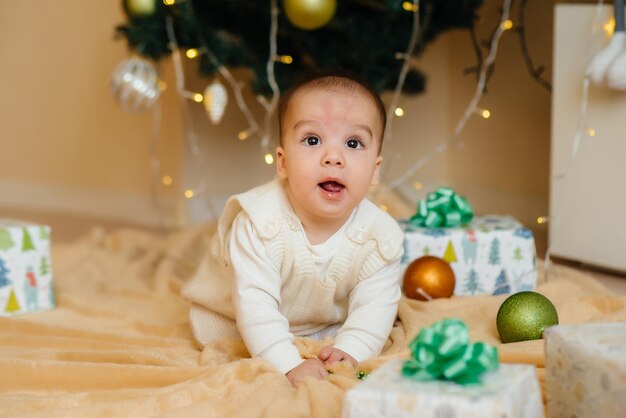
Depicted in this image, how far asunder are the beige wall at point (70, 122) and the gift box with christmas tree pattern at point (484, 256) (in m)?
1.40

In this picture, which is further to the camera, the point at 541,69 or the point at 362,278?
the point at 541,69

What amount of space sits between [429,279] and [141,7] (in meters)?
1.16

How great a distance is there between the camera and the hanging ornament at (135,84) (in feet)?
7.78

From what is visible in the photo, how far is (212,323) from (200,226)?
109 cm

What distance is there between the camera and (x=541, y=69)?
261 cm

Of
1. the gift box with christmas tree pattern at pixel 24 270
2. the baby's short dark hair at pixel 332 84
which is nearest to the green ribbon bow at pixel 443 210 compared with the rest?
the baby's short dark hair at pixel 332 84

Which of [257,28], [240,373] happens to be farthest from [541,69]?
[240,373]

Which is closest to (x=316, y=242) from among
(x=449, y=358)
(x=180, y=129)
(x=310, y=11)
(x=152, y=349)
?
(x=152, y=349)

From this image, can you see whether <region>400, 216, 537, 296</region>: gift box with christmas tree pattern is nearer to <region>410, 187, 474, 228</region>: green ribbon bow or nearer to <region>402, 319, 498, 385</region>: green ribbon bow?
<region>410, 187, 474, 228</region>: green ribbon bow

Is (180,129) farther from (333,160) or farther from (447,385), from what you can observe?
(447,385)

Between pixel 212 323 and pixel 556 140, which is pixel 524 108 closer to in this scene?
pixel 556 140

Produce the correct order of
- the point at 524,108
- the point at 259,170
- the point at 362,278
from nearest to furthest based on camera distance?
the point at 362,278 → the point at 524,108 → the point at 259,170

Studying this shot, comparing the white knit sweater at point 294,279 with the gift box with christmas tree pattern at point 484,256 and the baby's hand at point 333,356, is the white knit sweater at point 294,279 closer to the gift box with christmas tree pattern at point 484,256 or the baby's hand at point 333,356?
the baby's hand at point 333,356

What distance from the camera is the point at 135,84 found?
7.78 ft
